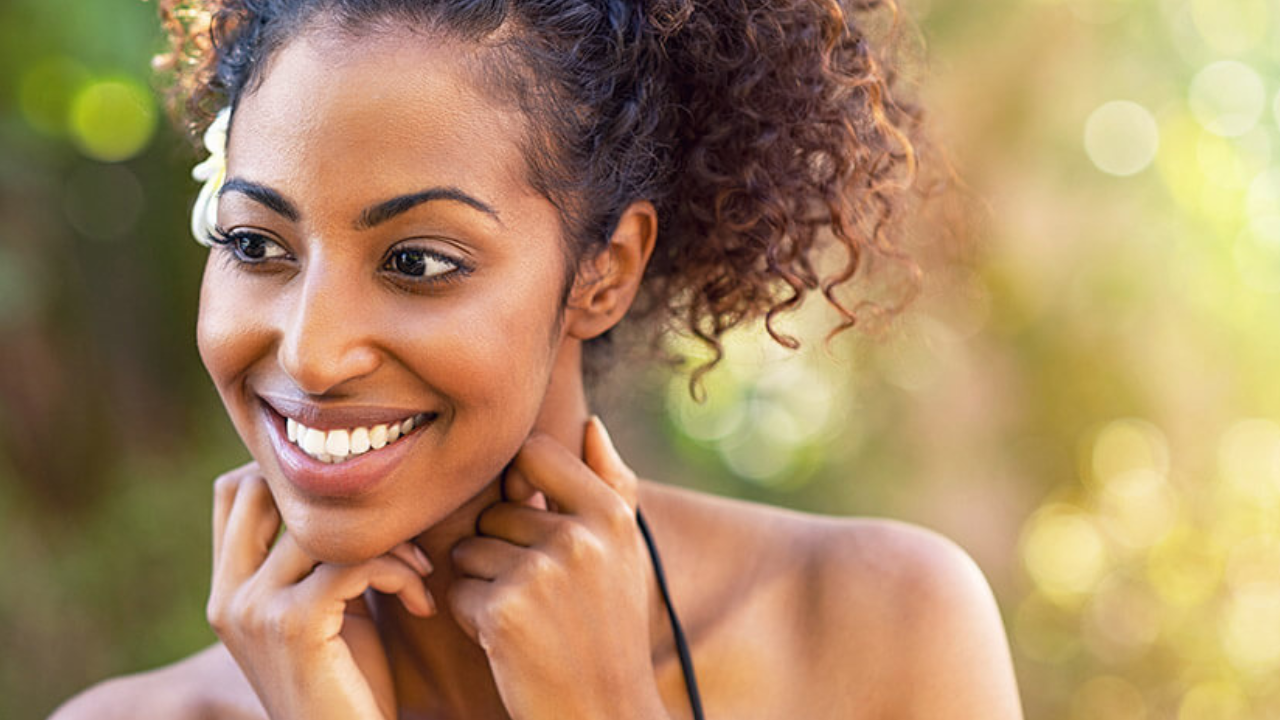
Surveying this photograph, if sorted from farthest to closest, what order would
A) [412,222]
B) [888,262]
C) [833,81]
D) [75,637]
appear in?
[75,637]
[888,262]
[833,81]
[412,222]

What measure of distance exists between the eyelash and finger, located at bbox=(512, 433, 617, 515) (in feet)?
1.21

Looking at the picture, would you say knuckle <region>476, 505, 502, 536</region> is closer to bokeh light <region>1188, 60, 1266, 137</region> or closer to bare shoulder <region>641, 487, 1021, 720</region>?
bare shoulder <region>641, 487, 1021, 720</region>

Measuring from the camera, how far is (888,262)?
2.44 m

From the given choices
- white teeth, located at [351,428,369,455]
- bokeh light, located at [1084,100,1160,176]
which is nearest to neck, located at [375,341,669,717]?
white teeth, located at [351,428,369,455]

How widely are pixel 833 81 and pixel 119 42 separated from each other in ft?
4.36

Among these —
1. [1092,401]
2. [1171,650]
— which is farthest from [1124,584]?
[1092,401]

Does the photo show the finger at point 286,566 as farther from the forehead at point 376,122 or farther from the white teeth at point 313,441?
the forehead at point 376,122

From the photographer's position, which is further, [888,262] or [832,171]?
[888,262]

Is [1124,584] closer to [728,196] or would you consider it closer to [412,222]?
[728,196]

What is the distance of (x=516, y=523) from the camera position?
6.27ft

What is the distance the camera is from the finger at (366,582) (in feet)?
5.98

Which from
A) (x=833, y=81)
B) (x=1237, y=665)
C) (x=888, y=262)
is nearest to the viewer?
(x=833, y=81)

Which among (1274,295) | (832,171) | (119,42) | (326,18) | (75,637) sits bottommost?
(75,637)

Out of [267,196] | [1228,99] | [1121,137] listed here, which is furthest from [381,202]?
[1228,99]
